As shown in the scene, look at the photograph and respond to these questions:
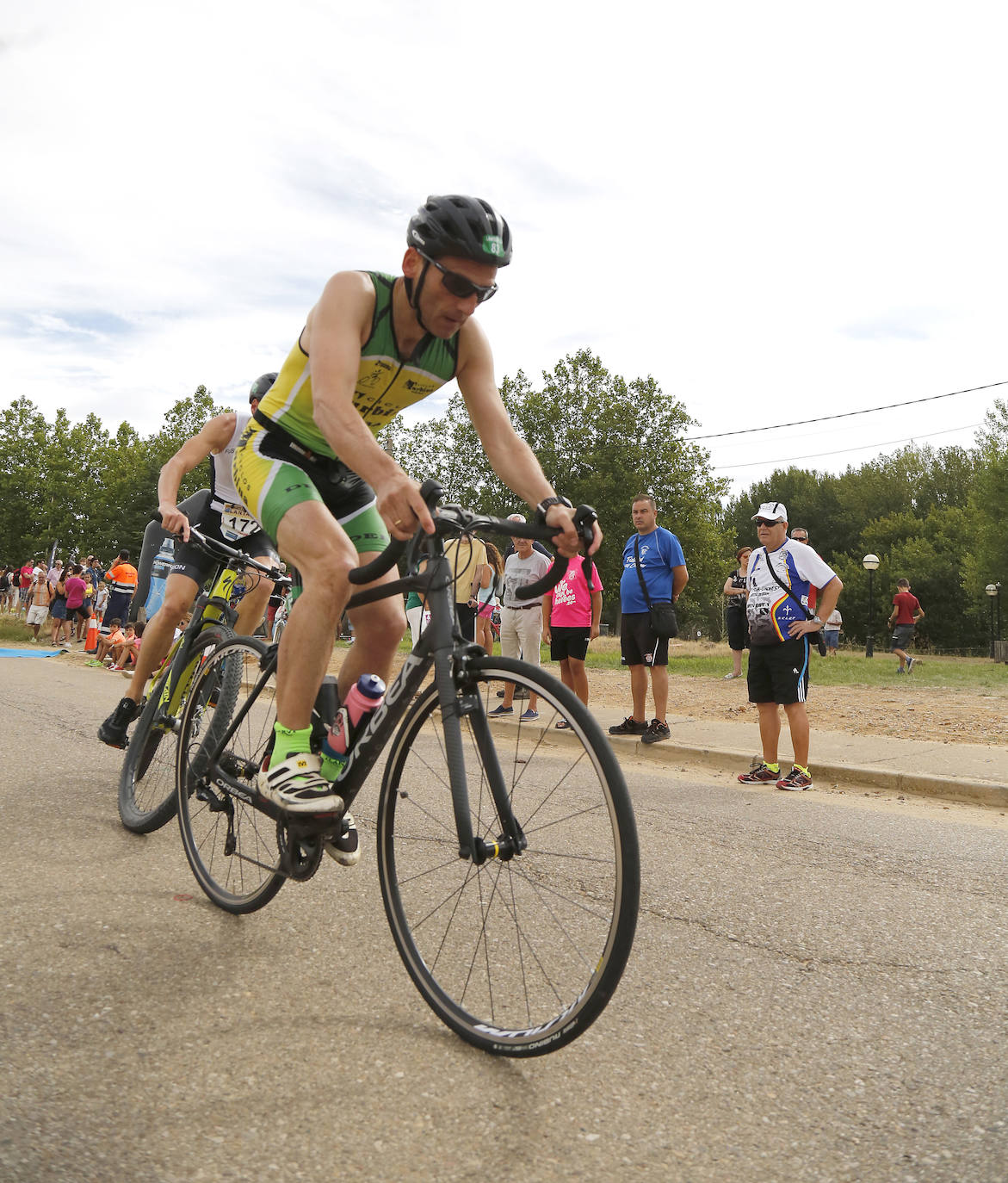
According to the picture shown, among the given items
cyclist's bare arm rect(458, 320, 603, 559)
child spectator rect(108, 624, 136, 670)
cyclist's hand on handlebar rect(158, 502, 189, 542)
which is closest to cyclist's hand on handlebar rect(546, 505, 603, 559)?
cyclist's bare arm rect(458, 320, 603, 559)

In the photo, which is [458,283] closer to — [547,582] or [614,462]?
[547,582]

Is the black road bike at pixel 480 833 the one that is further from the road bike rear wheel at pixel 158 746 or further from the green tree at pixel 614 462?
the green tree at pixel 614 462

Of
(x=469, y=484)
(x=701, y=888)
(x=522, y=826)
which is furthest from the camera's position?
(x=469, y=484)

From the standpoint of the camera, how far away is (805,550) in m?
7.43

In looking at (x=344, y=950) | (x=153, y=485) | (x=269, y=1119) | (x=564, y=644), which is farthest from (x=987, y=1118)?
(x=153, y=485)

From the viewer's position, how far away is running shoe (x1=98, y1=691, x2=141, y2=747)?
5.00 metres

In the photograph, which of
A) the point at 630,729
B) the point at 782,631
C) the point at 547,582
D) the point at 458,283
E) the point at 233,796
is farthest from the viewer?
the point at 630,729

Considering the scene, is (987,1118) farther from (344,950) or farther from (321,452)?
(321,452)

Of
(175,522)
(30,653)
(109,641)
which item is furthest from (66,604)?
(175,522)

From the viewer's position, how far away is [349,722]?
2.95 meters

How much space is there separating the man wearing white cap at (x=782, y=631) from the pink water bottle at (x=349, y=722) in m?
4.73

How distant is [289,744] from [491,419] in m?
1.18

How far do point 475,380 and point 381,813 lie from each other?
140cm

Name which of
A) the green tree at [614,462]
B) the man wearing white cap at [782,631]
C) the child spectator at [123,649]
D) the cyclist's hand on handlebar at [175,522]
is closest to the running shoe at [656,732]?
the man wearing white cap at [782,631]
